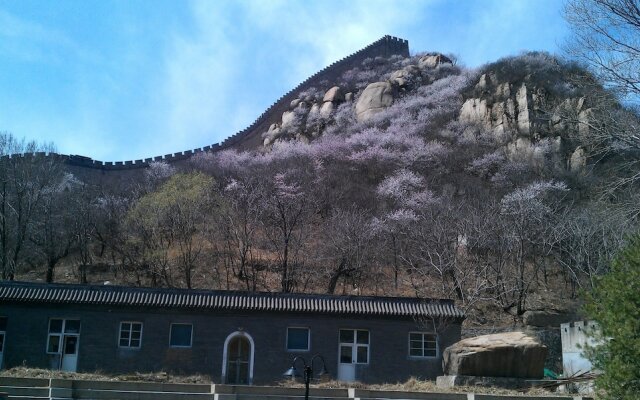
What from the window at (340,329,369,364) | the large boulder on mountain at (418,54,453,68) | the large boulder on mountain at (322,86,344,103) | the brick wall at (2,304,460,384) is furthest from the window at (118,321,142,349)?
the large boulder on mountain at (418,54,453,68)

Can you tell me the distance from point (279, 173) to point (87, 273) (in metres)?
20.4

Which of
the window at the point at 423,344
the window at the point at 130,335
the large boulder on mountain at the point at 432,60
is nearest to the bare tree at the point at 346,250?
the window at the point at 423,344

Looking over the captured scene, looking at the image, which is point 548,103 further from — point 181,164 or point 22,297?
point 22,297

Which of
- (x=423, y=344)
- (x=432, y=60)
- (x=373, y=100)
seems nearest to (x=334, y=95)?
(x=373, y=100)

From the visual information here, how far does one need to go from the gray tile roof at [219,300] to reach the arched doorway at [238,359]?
50.0 inches

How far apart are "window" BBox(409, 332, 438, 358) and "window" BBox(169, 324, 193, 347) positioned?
890 cm

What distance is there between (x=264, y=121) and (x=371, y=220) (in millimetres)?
39251

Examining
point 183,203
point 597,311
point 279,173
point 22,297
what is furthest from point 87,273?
point 597,311

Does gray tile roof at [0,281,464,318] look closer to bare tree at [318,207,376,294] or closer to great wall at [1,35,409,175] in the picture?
bare tree at [318,207,376,294]

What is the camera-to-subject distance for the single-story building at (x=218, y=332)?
26828 mm

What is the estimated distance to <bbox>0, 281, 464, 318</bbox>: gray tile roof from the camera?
26859 mm

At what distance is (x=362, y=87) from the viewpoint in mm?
85562

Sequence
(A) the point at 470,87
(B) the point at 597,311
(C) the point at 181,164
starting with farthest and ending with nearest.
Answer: (A) the point at 470,87
(C) the point at 181,164
(B) the point at 597,311

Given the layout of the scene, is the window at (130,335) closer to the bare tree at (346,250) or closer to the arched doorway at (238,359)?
the arched doorway at (238,359)
